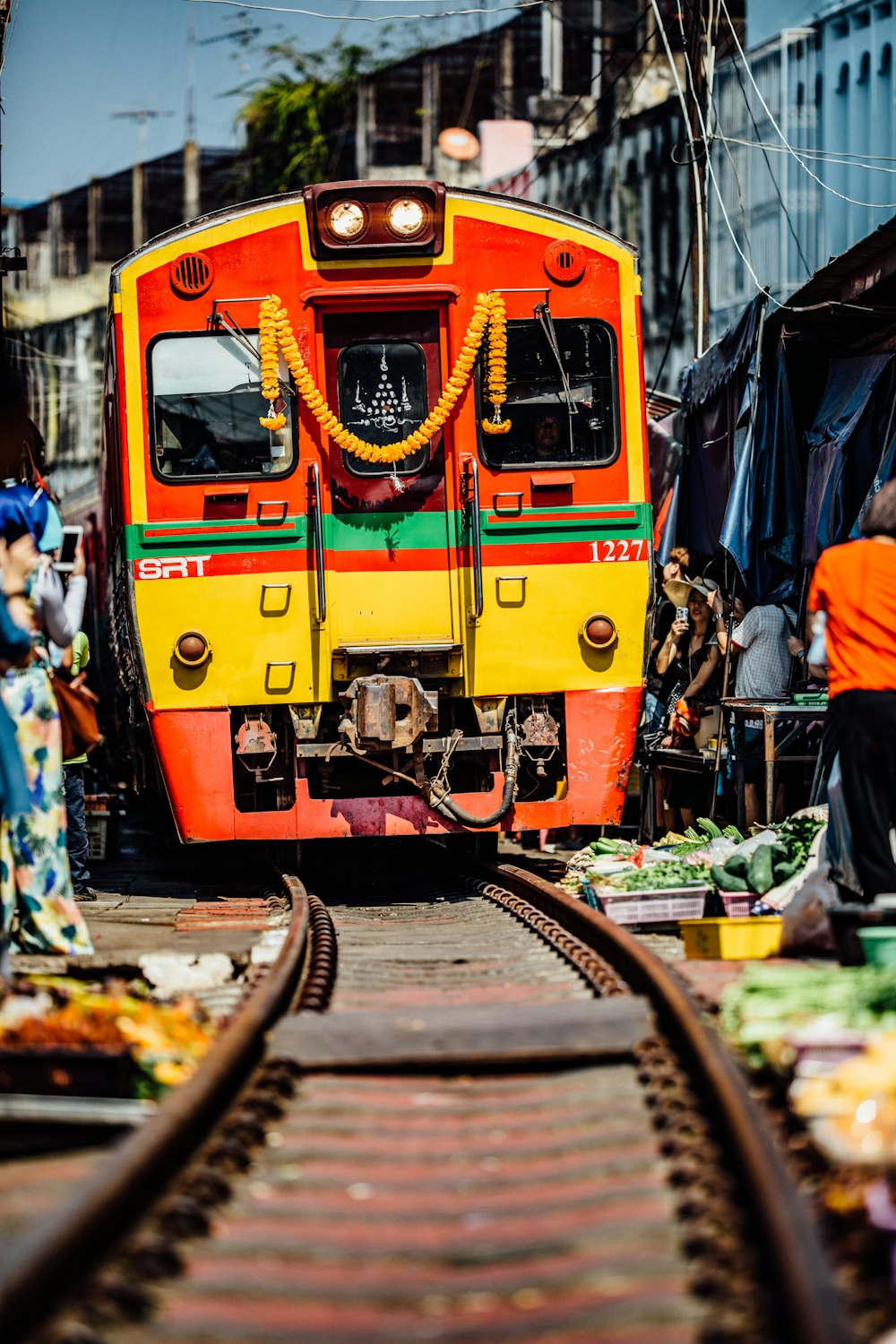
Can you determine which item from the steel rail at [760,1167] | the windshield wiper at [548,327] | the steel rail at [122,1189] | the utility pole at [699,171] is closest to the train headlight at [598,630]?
the windshield wiper at [548,327]

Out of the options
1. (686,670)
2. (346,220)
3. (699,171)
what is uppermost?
(699,171)

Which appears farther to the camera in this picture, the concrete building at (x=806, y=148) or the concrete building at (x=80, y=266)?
the concrete building at (x=80, y=266)

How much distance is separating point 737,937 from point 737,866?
1.23 metres

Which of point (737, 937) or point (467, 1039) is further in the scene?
point (737, 937)

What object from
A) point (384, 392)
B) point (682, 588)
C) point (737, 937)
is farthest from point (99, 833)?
point (737, 937)

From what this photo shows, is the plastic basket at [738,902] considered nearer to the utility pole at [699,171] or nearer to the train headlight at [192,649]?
the train headlight at [192,649]

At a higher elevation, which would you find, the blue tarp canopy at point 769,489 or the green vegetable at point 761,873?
the blue tarp canopy at point 769,489

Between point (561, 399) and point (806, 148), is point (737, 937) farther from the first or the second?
point (806, 148)

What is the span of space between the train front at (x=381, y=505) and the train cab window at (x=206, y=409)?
0.05ft

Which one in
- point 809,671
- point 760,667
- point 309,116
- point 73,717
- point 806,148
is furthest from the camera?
point 309,116

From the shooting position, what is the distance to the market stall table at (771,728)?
973 cm

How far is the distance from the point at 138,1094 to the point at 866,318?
7795 millimetres

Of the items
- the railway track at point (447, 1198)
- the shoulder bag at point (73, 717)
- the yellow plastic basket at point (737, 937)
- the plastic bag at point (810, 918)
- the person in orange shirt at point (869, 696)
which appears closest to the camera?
the railway track at point (447, 1198)

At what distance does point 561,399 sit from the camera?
30.1ft
